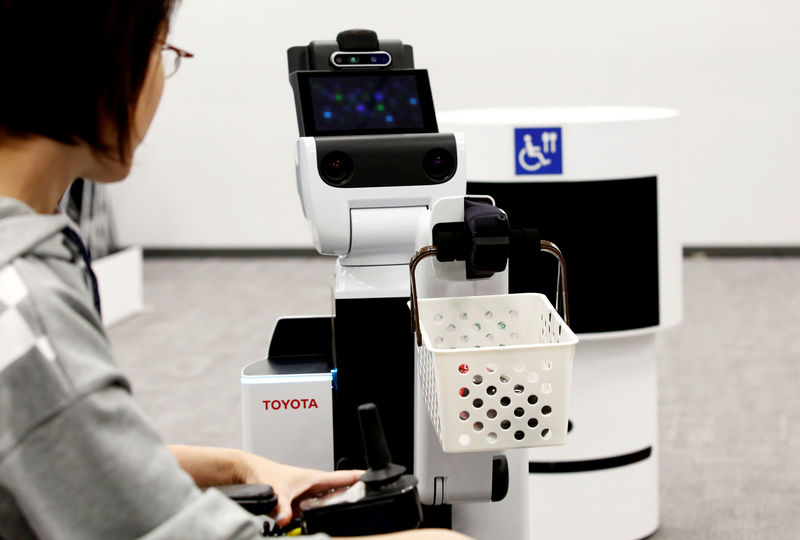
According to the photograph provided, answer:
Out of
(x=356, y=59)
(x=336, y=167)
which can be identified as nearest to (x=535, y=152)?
(x=356, y=59)

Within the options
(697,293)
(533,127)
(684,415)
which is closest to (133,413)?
(533,127)

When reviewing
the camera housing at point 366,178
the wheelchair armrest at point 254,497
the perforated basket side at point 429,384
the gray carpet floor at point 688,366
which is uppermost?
the camera housing at point 366,178

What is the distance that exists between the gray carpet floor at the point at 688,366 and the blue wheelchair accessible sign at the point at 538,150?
1.02 m

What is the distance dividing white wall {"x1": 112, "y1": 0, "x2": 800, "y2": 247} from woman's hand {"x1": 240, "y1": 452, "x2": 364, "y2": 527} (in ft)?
15.7

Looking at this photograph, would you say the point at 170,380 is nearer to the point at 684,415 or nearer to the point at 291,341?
the point at 684,415

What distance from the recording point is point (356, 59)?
1561 millimetres

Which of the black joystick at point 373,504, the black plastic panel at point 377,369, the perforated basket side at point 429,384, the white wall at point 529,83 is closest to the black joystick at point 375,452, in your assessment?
the black joystick at point 373,504

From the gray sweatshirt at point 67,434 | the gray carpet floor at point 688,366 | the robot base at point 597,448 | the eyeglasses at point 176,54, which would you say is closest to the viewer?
the gray sweatshirt at point 67,434

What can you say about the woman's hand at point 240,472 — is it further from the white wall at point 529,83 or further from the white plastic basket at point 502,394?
the white wall at point 529,83

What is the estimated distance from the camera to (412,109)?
1.52 metres

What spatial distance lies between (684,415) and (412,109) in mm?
2220

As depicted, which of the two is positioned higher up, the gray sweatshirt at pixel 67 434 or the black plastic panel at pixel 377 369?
the gray sweatshirt at pixel 67 434

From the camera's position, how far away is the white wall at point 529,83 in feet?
18.0

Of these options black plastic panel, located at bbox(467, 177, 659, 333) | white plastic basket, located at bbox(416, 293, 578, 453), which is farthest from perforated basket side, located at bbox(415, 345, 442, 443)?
black plastic panel, located at bbox(467, 177, 659, 333)
